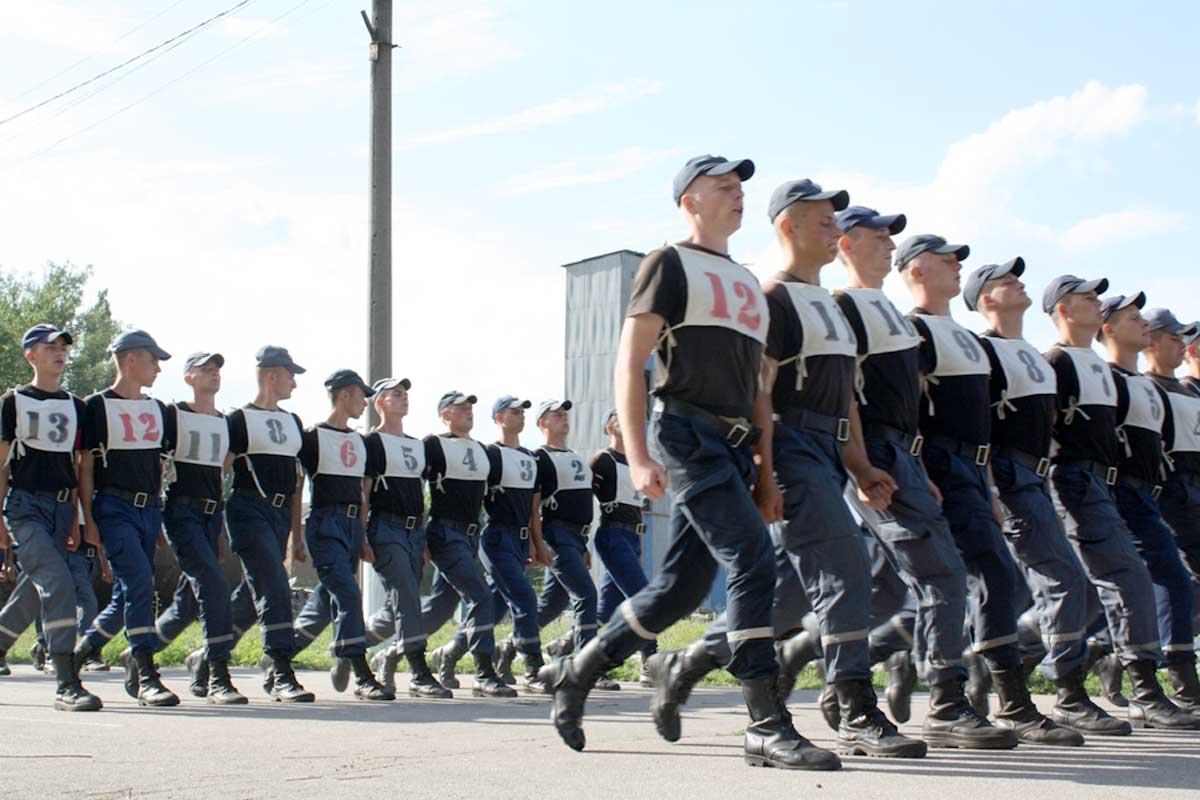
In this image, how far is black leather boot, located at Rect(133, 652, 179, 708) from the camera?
9.20 metres

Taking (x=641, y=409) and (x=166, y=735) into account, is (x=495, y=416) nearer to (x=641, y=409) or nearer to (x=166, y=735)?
(x=166, y=735)

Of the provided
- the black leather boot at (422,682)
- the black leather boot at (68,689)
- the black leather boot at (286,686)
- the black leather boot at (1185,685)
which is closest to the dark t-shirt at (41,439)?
the black leather boot at (68,689)

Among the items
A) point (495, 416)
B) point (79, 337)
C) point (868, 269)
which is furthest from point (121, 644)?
point (79, 337)

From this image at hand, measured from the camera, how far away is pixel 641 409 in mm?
5672

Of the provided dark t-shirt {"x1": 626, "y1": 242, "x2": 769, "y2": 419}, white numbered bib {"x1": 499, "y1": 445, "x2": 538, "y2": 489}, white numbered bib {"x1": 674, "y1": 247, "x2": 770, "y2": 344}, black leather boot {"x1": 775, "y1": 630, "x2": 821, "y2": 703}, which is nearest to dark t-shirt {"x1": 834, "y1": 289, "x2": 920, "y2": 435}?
white numbered bib {"x1": 674, "y1": 247, "x2": 770, "y2": 344}

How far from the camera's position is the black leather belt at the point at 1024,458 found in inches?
278

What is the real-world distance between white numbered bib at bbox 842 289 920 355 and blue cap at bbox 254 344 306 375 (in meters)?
4.78

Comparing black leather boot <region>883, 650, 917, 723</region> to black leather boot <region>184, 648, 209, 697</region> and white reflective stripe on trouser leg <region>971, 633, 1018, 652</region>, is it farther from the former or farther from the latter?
black leather boot <region>184, 648, 209, 697</region>

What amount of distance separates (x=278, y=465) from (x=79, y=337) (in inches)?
2601

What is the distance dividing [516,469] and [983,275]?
496 centimetres

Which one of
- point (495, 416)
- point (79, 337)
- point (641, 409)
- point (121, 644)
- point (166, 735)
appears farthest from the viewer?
point (79, 337)

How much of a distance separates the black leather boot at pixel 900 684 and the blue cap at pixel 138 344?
5000 millimetres

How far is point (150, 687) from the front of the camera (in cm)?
933

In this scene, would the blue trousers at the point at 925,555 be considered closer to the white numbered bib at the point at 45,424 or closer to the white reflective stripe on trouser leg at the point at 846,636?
the white reflective stripe on trouser leg at the point at 846,636
